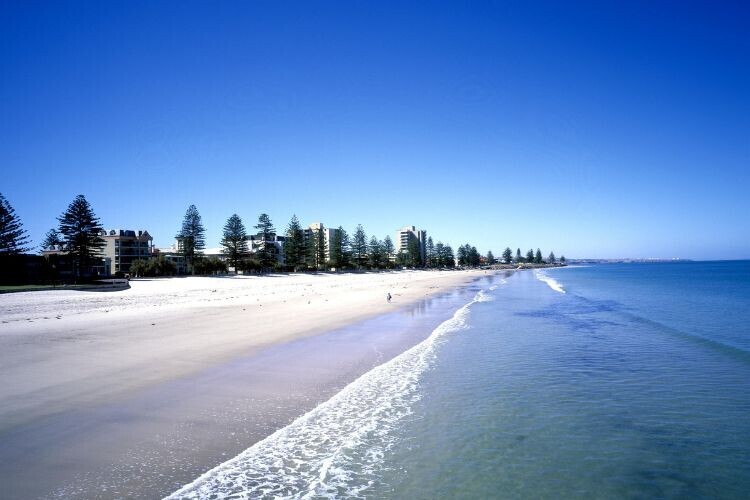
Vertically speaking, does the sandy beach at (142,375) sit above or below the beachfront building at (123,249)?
below

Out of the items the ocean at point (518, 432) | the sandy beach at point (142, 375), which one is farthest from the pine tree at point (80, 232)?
the ocean at point (518, 432)

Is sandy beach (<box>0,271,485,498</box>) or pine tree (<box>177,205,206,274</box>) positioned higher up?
pine tree (<box>177,205,206,274</box>)

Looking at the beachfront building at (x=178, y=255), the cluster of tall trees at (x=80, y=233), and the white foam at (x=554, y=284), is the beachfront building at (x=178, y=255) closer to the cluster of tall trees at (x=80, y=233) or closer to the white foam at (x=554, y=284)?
the cluster of tall trees at (x=80, y=233)

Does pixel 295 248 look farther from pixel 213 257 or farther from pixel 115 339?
pixel 115 339

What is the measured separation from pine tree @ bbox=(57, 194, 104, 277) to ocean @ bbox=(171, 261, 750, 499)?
182 ft

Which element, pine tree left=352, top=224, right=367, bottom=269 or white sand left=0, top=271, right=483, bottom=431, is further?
pine tree left=352, top=224, right=367, bottom=269

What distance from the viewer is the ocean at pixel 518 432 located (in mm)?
5008

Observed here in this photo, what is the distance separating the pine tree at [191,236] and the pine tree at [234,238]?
13.5ft

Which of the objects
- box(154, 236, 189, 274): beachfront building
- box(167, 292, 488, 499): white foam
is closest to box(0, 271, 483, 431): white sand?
box(167, 292, 488, 499): white foam

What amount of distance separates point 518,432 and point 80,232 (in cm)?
6116

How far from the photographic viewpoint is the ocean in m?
5.01

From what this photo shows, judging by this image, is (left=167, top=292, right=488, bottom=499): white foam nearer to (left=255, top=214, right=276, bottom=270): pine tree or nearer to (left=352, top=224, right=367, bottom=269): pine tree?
(left=255, top=214, right=276, bottom=270): pine tree

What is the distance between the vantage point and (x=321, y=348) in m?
12.5

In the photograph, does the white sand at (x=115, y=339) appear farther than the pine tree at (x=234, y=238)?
No
